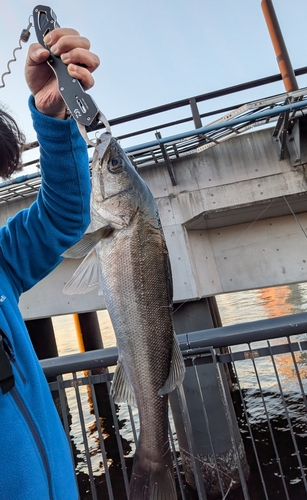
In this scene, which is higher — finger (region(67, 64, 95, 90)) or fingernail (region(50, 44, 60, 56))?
fingernail (region(50, 44, 60, 56))

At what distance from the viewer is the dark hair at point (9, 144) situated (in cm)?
187

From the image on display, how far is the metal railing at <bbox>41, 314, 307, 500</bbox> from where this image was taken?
3018 millimetres

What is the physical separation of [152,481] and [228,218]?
25.0 ft

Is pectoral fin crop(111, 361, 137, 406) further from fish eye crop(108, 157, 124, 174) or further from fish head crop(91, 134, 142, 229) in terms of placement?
fish eye crop(108, 157, 124, 174)

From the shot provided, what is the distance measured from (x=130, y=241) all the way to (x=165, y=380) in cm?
67

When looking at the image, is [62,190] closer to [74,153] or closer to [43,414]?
[74,153]

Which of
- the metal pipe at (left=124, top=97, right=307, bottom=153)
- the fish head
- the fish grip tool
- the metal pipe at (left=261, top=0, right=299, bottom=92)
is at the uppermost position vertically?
the metal pipe at (left=261, top=0, right=299, bottom=92)

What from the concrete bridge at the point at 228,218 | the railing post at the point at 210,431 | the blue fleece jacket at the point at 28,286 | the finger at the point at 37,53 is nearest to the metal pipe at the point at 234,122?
the concrete bridge at the point at 228,218

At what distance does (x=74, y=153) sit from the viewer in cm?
179

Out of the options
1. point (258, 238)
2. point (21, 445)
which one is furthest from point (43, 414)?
point (258, 238)

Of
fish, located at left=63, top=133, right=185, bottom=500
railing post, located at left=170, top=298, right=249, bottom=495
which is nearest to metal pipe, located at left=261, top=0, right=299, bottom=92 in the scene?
Answer: railing post, located at left=170, top=298, right=249, bottom=495

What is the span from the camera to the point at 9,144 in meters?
1.88

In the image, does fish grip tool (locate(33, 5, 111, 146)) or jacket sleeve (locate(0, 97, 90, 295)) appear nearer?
fish grip tool (locate(33, 5, 111, 146))

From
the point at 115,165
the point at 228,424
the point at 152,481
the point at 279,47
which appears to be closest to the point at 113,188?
the point at 115,165
